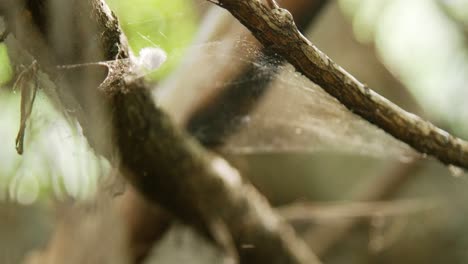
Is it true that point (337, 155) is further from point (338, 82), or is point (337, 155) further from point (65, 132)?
point (338, 82)

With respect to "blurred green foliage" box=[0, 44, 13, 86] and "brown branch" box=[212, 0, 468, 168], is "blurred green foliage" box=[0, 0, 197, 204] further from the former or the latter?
"brown branch" box=[212, 0, 468, 168]

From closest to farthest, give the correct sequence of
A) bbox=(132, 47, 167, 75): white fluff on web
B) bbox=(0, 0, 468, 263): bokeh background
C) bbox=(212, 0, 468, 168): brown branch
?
bbox=(212, 0, 468, 168): brown branch < bbox=(132, 47, 167, 75): white fluff on web < bbox=(0, 0, 468, 263): bokeh background

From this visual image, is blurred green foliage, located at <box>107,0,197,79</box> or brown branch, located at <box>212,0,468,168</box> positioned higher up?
brown branch, located at <box>212,0,468,168</box>

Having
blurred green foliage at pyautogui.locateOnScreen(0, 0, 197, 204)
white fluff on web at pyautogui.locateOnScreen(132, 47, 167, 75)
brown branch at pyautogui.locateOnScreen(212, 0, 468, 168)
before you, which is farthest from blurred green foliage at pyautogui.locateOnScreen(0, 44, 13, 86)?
brown branch at pyautogui.locateOnScreen(212, 0, 468, 168)

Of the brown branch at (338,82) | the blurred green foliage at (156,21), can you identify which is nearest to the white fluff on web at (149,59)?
the blurred green foliage at (156,21)

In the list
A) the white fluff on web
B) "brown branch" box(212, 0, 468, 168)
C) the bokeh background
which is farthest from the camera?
the bokeh background

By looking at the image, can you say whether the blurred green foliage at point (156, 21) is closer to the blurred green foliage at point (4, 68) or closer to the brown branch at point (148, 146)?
the brown branch at point (148, 146)

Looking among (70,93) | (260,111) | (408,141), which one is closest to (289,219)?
(260,111)

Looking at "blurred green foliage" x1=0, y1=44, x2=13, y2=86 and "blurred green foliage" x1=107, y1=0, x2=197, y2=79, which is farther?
"blurred green foliage" x1=0, y1=44, x2=13, y2=86
